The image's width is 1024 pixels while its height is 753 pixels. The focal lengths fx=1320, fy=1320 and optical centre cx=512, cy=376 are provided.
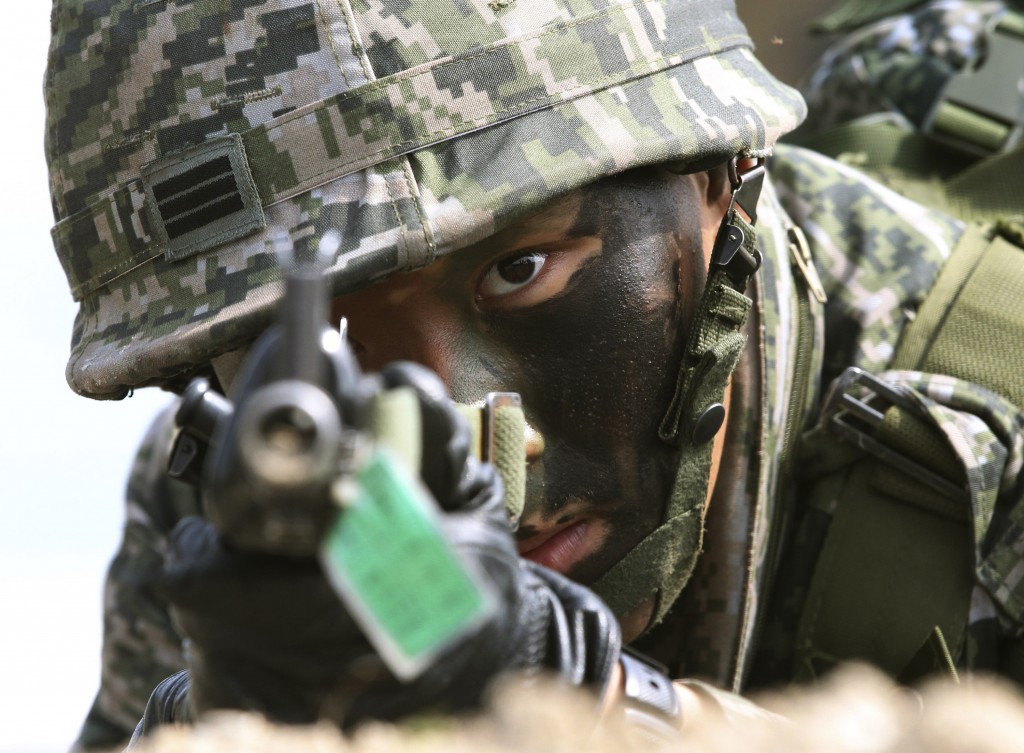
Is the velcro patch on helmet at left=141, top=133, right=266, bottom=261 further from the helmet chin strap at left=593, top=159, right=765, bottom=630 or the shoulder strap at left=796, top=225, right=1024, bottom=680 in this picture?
the shoulder strap at left=796, top=225, right=1024, bottom=680

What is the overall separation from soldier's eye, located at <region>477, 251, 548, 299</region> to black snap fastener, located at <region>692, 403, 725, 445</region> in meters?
0.35

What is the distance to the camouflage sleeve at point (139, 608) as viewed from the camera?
336 cm

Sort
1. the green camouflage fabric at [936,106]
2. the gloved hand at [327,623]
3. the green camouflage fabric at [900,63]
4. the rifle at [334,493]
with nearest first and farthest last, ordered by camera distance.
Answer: the rifle at [334,493], the gloved hand at [327,623], the green camouflage fabric at [936,106], the green camouflage fabric at [900,63]

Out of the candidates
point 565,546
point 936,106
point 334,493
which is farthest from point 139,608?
point 334,493

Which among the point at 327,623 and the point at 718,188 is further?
the point at 718,188

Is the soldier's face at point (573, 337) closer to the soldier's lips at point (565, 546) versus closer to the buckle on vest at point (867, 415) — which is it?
the soldier's lips at point (565, 546)

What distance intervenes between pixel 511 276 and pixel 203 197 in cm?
46

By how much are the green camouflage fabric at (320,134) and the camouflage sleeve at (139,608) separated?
4.70ft

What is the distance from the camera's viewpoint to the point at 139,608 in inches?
138

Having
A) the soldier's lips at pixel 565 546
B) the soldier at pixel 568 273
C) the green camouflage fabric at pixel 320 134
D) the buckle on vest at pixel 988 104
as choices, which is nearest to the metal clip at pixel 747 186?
the soldier at pixel 568 273

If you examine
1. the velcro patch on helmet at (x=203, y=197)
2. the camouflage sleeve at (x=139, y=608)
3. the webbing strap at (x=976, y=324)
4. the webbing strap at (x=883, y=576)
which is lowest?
the camouflage sleeve at (x=139, y=608)

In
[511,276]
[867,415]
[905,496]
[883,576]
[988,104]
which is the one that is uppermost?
[511,276]

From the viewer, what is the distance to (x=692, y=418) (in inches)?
79.0

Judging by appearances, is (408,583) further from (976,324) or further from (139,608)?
(139,608)
